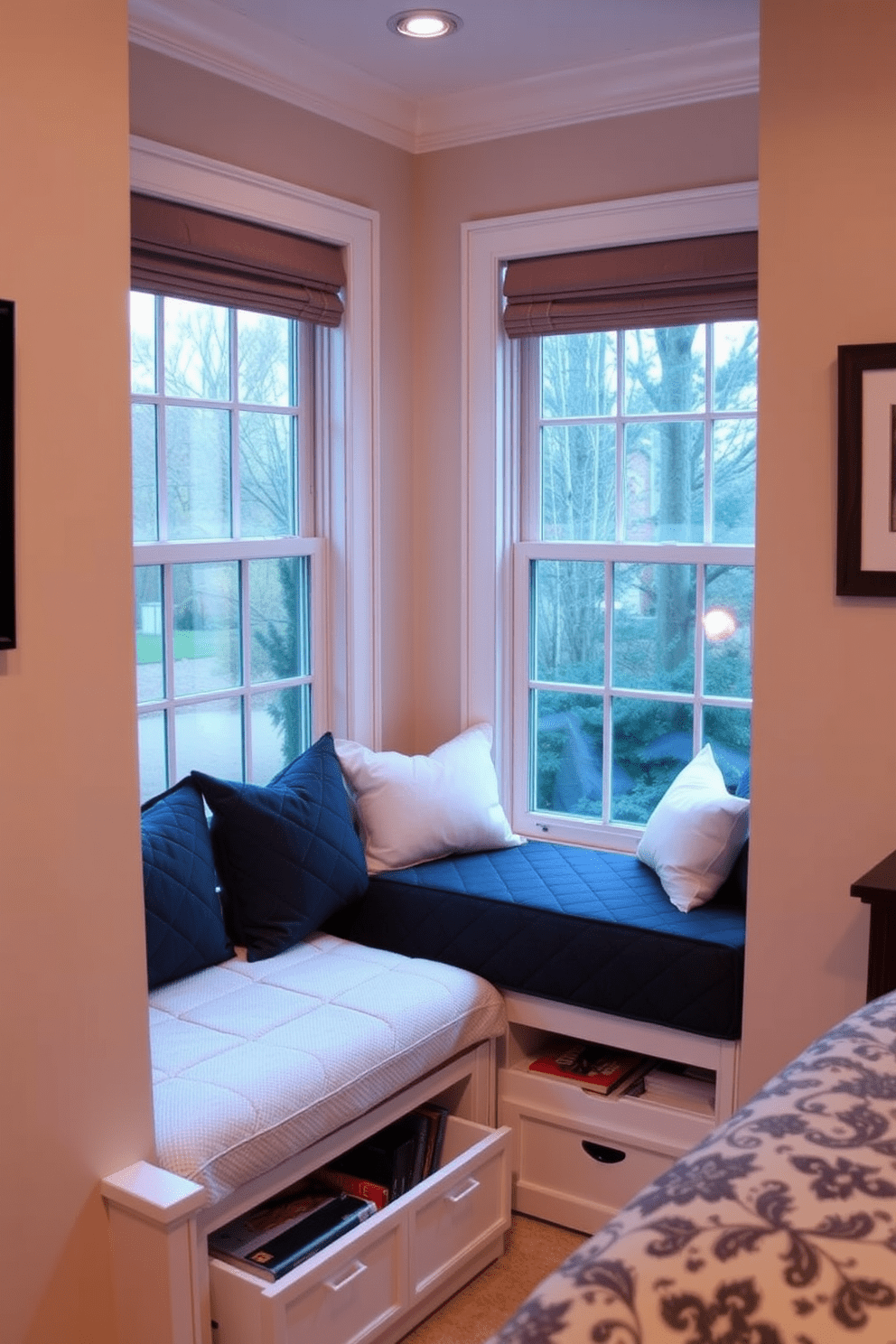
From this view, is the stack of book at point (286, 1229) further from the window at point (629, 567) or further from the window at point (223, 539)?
the window at point (629, 567)

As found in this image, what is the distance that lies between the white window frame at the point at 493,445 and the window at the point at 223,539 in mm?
419

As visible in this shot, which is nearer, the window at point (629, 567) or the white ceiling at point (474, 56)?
the white ceiling at point (474, 56)

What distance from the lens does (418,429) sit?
3.61 metres

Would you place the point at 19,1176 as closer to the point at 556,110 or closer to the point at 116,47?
the point at 116,47

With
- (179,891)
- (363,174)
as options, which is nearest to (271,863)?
(179,891)

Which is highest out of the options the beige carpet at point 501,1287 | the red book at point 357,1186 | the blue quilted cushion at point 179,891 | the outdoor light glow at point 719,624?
the outdoor light glow at point 719,624

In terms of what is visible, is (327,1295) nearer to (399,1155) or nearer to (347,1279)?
(347,1279)

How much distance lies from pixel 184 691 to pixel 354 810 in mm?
541

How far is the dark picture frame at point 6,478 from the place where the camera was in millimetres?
1806

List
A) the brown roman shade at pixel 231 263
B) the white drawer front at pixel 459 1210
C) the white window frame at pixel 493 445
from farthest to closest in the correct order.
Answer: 1. the white window frame at pixel 493 445
2. the brown roman shade at pixel 231 263
3. the white drawer front at pixel 459 1210

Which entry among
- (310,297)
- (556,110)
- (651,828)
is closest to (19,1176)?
(651,828)

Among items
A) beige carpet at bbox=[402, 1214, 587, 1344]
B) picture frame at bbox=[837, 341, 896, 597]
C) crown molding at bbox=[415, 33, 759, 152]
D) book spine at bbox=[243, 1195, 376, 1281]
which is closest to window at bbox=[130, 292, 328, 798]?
crown molding at bbox=[415, 33, 759, 152]

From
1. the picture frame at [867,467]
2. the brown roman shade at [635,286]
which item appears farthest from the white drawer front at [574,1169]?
the brown roman shade at [635,286]

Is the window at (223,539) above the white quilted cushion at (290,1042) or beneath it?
above
